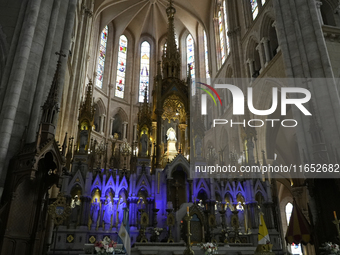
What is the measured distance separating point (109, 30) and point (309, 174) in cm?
2670

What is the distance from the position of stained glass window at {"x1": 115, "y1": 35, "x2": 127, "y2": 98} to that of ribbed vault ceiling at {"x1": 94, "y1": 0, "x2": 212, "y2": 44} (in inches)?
49.6

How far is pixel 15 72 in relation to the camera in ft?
30.0

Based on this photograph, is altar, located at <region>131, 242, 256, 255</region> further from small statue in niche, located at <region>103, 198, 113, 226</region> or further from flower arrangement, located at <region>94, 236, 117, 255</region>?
small statue in niche, located at <region>103, 198, 113, 226</region>

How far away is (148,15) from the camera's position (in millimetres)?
31656

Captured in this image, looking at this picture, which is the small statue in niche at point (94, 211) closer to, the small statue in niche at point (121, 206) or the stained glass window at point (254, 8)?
the small statue in niche at point (121, 206)

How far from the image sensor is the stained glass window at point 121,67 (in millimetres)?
30075

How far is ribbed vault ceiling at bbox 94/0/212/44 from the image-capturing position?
2847 cm

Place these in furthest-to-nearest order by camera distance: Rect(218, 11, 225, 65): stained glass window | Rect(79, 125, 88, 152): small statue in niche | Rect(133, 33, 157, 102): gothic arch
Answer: Rect(133, 33, 157, 102): gothic arch → Rect(218, 11, 225, 65): stained glass window → Rect(79, 125, 88, 152): small statue in niche

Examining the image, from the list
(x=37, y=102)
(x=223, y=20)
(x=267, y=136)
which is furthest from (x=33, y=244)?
(x=223, y=20)

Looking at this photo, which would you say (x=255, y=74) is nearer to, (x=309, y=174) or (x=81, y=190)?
(x=309, y=174)

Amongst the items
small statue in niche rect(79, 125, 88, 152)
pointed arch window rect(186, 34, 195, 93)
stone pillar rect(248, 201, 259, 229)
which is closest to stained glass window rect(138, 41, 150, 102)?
pointed arch window rect(186, 34, 195, 93)

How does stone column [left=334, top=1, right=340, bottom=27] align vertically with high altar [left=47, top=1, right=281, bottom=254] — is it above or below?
above

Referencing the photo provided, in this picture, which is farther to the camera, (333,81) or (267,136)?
(267,136)

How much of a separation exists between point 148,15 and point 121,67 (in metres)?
6.43
